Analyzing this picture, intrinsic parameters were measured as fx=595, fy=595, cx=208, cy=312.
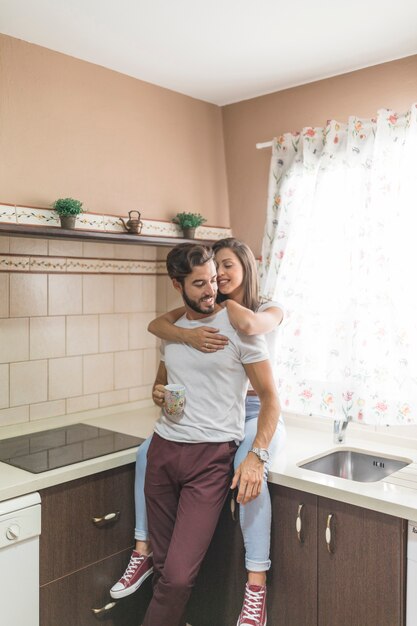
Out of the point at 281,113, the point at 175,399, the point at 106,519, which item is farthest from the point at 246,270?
the point at 106,519

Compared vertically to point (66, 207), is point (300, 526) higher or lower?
lower

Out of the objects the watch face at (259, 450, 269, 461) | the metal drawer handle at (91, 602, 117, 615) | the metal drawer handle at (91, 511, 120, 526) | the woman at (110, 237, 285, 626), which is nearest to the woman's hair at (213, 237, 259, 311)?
the woman at (110, 237, 285, 626)

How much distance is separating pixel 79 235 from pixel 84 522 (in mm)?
1080

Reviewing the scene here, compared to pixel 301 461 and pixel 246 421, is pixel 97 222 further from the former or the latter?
pixel 301 461

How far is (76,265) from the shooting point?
9.07 feet

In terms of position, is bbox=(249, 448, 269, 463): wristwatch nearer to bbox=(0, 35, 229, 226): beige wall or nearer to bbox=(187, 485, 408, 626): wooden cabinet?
bbox=(187, 485, 408, 626): wooden cabinet

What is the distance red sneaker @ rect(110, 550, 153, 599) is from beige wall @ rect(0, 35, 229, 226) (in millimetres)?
1415

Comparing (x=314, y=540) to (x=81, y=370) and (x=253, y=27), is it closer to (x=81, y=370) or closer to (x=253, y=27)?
(x=81, y=370)

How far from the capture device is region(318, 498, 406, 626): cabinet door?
1852mm

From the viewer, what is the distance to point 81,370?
2.81 meters

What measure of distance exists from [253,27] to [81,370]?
165 centimetres

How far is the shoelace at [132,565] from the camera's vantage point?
7.22 feet

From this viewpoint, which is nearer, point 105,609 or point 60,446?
point 105,609

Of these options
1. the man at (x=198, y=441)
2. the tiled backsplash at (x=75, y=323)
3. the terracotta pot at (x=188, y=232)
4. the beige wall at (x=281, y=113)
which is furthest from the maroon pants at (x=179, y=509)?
the beige wall at (x=281, y=113)
